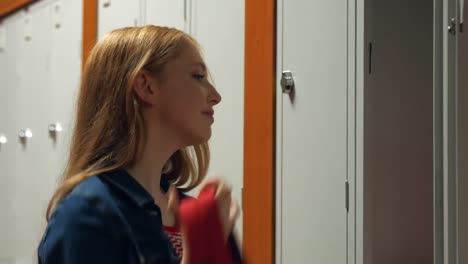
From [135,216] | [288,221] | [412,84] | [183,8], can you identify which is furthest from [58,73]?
[135,216]

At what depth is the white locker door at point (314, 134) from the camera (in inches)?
64.0

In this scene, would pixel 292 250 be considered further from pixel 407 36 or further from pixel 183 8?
pixel 183 8

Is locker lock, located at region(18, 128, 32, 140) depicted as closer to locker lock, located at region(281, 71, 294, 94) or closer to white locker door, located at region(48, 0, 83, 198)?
white locker door, located at region(48, 0, 83, 198)

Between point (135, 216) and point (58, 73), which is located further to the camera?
point (58, 73)

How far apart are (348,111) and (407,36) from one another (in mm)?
351

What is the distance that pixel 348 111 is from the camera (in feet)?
5.23

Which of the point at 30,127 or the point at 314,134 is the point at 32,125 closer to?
the point at 30,127

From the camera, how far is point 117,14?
260 cm

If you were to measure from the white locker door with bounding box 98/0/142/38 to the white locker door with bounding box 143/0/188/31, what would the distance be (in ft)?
0.25

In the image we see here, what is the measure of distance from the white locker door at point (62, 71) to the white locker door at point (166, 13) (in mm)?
582

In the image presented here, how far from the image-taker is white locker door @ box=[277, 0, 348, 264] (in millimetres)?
1625

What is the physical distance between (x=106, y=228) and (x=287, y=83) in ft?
3.17

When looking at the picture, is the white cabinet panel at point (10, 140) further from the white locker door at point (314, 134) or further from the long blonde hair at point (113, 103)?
the long blonde hair at point (113, 103)

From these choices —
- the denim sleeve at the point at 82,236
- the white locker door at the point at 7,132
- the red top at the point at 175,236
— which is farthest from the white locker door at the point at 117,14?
the denim sleeve at the point at 82,236
